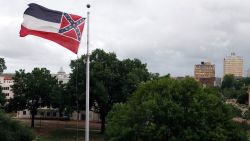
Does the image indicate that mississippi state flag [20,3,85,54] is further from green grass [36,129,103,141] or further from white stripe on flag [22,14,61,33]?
green grass [36,129,103,141]

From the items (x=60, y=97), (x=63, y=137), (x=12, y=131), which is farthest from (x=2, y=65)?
(x=12, y=131)

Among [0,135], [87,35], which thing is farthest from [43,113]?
[87,35]

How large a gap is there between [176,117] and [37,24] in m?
21.6

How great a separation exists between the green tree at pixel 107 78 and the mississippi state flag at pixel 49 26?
49.9 metres

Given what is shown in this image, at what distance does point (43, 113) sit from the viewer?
140 m

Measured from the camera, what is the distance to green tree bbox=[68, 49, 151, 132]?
73.6 metres

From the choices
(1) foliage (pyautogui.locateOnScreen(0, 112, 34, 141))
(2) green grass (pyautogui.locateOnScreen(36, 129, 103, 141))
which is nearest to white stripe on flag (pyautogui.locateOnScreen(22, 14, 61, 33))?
(1) foliage (pyautogui.locateOnScreen(0, 112, 34, 141))

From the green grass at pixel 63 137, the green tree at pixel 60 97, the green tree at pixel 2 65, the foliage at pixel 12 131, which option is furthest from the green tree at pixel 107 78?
the green tree at pixel 2 65

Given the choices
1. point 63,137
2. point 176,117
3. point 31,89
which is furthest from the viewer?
point 31,89

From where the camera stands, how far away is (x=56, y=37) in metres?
20.7

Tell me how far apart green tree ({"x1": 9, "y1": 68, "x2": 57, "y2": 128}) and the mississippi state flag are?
6944 cm

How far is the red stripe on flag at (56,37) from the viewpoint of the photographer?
20625mm

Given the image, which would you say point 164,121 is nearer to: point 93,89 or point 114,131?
point 114,131

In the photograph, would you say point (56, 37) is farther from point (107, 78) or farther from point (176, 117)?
point (107, 78)
